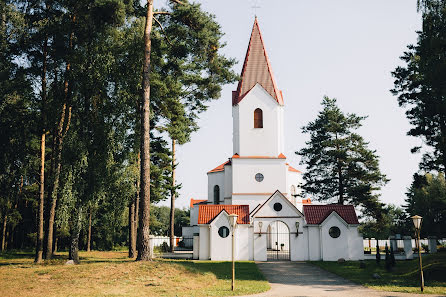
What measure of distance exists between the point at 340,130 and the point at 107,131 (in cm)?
2248

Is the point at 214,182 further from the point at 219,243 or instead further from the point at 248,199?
the point at 219,243

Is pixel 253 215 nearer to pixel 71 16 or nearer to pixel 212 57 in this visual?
pixel 212 57

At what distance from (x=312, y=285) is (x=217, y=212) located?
502 inches

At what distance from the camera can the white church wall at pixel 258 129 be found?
31453 millimetres

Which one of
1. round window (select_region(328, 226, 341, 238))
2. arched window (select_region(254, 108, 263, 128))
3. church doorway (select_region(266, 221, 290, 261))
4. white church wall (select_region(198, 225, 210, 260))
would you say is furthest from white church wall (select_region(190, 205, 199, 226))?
round window (select_region(328, 226, 341, 238))

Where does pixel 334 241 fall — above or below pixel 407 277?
above

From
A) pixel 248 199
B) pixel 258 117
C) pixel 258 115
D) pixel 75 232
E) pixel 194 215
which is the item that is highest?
pixel 258 115

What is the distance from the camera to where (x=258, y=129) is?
3161 centimetres

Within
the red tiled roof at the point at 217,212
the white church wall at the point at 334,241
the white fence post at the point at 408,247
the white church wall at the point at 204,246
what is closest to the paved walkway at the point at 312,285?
the white church wall at the point at 334,241

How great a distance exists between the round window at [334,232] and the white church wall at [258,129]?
8199mm

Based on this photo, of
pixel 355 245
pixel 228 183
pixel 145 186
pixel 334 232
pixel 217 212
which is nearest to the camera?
pixel 145 186

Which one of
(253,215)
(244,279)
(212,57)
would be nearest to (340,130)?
(253,215)

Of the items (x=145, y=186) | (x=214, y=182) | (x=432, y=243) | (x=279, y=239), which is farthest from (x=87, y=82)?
(x=432, y=243)

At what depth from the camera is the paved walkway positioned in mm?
12188
